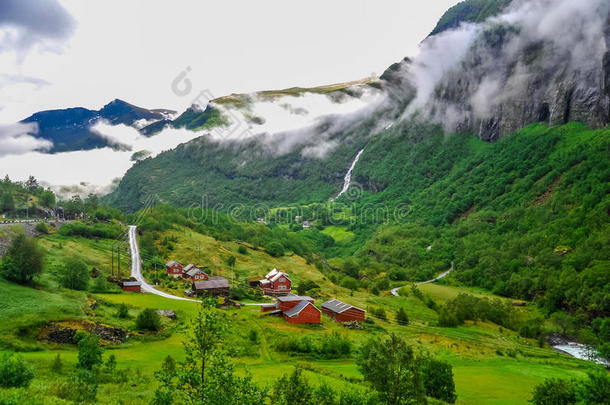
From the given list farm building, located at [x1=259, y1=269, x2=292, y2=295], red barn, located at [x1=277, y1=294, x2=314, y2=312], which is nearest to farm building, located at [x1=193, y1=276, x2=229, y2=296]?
farm building, located at [x1=259, y1=269, x2=292, y2=295]

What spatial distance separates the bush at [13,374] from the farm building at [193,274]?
231ft

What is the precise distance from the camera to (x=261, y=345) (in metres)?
52.1

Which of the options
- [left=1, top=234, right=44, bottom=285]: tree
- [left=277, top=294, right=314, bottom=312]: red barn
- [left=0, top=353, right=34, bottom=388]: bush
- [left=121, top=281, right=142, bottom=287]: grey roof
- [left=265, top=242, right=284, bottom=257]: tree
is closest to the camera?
[left=0, top=353, right=34, bottom=388]: bush

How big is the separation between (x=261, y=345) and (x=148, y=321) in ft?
48.0

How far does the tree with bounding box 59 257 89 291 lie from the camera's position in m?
62.3

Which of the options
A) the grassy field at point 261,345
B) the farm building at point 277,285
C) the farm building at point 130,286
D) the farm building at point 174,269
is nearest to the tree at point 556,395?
the grassy field at point 261,345

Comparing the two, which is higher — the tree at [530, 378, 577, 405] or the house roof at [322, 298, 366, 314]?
the tree at [530, 378, 577, 405]

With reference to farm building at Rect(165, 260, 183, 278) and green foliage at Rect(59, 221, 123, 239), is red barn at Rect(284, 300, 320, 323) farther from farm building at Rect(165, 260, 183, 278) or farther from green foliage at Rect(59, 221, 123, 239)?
green foliage at Rect(59, 221, 123, 239)

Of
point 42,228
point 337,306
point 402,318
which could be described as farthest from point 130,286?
point 402,318

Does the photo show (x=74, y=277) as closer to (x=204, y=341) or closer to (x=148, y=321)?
(x=148, y=321)

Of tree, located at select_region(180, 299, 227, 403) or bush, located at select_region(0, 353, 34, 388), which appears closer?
tree, located at select_region(180, 299, 227, 403)

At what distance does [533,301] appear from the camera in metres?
105

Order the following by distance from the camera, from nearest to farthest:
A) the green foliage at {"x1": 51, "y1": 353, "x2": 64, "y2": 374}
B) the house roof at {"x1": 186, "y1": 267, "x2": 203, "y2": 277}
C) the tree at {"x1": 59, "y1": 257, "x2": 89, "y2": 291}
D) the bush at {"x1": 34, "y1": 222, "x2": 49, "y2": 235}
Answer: the green foliage at {"x1": 51, "y1": 353, "x2": 64, "y2": 374}
the tree at {"x1": 59, "y1": 257, "x2": 89, "y2": 291}
the house roof at {"x1": 186, "y1": 267, "x2": 203, "y2": 277}
the bush at {"x1": 34, "y1": 222, "x2": 49, "y2": 235}

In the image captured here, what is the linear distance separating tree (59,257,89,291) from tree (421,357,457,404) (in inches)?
2144
